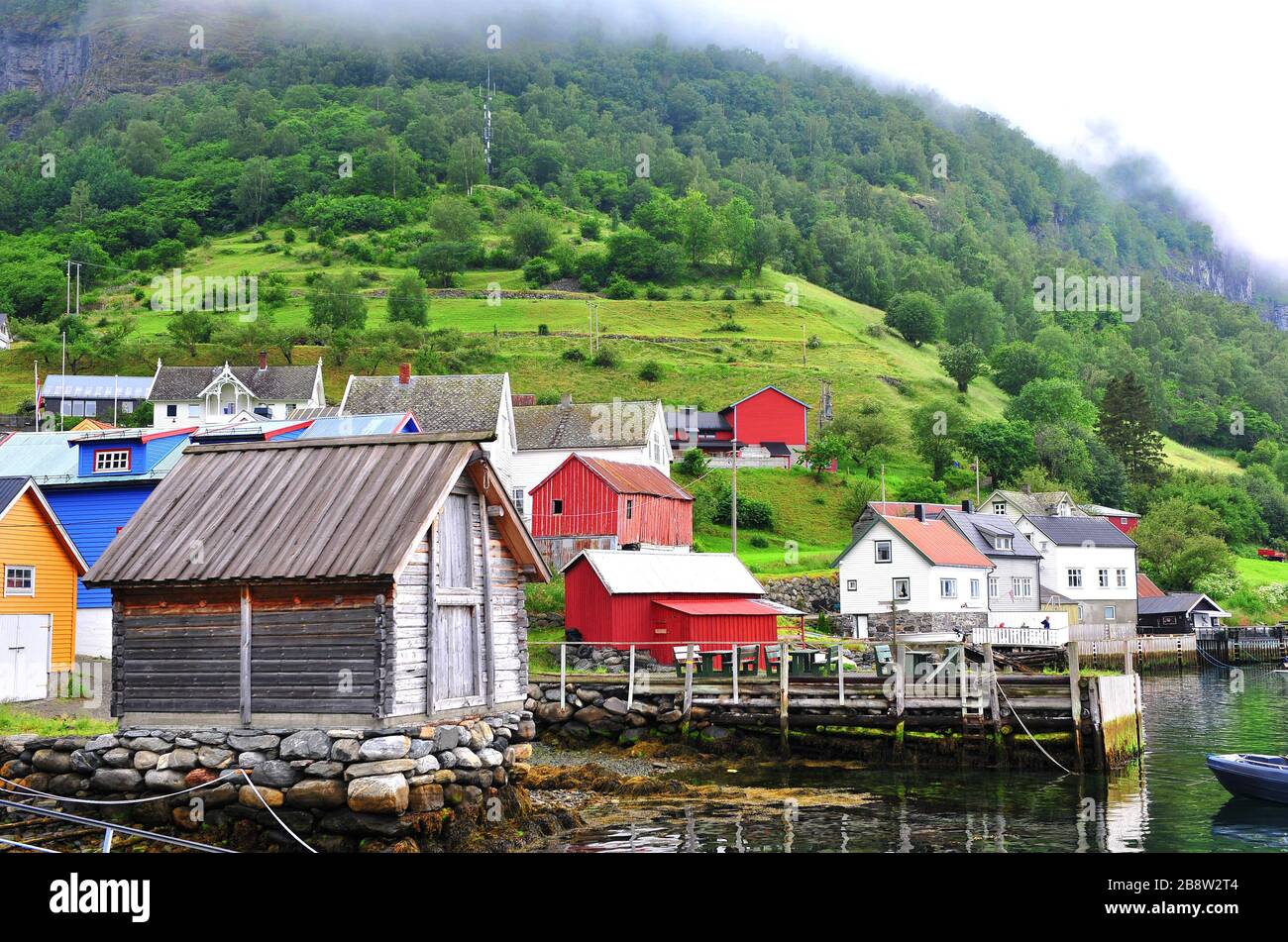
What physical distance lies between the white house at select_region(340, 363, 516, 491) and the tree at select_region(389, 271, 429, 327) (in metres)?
47.4

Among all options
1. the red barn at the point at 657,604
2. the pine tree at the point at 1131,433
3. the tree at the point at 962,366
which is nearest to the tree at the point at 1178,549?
the pine tree at the point at 1131,433

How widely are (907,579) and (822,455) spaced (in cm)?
3070

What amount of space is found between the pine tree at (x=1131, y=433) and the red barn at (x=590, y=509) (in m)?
79.8

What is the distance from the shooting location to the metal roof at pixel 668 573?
47.7 meters

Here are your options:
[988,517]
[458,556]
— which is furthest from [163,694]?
[988,517]

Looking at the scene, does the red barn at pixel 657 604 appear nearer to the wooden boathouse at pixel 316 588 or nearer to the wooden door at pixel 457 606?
the wooden door at pixel 457 606

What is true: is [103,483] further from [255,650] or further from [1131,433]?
[1131,433]

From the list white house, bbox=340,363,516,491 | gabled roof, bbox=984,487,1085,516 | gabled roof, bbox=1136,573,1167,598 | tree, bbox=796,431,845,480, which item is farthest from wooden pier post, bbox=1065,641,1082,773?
tree, bbox=796,431,845,480

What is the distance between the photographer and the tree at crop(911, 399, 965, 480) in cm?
10050

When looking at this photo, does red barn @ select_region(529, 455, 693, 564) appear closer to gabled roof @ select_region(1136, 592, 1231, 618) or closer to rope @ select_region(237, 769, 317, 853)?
gabled roof @ select_region(1136, 592, 1231, 618)

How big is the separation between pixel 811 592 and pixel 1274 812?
3926 centimetres

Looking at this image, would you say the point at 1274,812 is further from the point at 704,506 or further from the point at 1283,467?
the point at 1283,467
